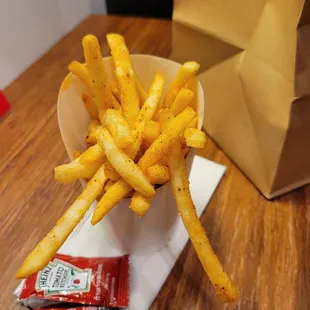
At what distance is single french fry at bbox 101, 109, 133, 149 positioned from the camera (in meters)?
0.40

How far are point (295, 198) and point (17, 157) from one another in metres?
0.58

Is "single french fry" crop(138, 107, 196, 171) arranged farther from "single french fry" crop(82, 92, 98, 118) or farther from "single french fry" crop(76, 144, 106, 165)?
"single french fry" crop(82, 92, 98, 118)

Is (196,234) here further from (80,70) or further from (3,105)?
(3,105)

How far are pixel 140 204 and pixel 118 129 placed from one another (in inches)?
3.6

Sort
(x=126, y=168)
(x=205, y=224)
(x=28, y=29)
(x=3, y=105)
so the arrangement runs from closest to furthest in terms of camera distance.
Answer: (x=126, y=168), (x=205, y=224), (x=3, y=105), (x=28, y=29)

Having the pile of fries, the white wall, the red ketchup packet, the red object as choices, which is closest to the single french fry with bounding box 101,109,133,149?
the pile of fries

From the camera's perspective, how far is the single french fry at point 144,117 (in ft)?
1.41

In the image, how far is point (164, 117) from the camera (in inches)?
18.8

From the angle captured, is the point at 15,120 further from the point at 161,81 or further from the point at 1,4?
the point at 161,81

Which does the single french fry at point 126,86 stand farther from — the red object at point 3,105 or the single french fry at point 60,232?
the red object at point 3,105

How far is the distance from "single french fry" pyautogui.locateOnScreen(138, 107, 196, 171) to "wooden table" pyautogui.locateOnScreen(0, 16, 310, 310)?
0.71 ft

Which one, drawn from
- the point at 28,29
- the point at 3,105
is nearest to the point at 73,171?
the point at 3,105

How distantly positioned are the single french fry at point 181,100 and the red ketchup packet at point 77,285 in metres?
0.25

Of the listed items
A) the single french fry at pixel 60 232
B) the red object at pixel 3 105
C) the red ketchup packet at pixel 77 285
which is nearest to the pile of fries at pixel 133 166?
the single french fry at pixel 60 232
